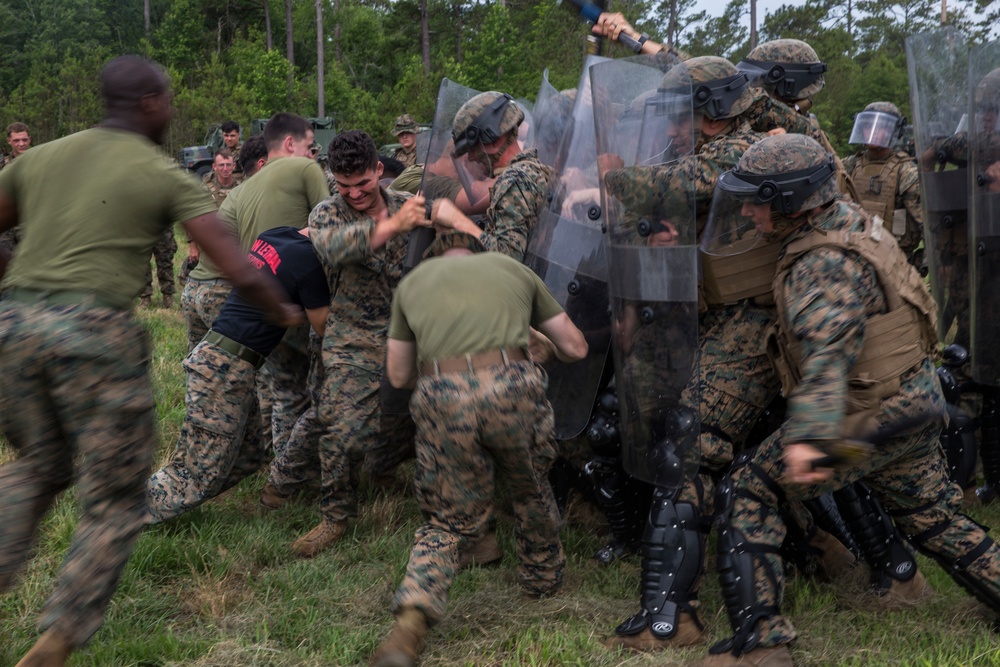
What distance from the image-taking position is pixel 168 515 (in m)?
5.00

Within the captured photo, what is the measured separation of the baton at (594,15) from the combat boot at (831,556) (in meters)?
2.66

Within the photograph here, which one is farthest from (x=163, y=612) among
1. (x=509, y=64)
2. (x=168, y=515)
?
(x=509, y=64)

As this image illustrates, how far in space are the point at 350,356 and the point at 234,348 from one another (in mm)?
573

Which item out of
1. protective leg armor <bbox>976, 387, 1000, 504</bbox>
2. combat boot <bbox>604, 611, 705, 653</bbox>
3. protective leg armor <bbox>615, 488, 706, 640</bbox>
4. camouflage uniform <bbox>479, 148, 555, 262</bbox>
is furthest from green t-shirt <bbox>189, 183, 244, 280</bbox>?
protective leg armor <bbox>976, 387, 1000, 504</bbox>

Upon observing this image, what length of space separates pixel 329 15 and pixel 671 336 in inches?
1751

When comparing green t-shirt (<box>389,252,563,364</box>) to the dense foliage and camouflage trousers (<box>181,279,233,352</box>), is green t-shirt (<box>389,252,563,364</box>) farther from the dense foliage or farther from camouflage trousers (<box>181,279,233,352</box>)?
the dense foliage

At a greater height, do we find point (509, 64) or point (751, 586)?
point (509, 64)

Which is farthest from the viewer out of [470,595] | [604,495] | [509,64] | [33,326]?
[509,64]

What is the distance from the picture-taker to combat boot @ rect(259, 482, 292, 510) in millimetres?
5535

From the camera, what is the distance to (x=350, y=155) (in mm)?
4770

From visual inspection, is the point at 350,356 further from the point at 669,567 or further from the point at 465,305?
the point at 669,567

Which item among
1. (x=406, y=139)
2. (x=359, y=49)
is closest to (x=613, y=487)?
(x=406, y=139)

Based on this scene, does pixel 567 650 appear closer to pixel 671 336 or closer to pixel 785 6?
pixel 671 336

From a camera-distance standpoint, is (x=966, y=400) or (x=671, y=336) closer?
(x=671, y=336)
